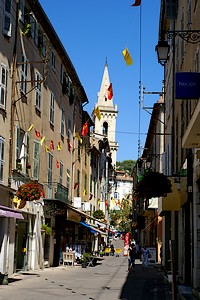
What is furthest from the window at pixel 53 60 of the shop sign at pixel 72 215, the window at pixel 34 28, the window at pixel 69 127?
the shop sign at pixel 72 215

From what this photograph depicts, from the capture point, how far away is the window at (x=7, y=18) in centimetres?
2155

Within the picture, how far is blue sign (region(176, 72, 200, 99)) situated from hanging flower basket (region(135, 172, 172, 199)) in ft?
15.5

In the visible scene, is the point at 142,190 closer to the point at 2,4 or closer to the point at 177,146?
the point at 177,146

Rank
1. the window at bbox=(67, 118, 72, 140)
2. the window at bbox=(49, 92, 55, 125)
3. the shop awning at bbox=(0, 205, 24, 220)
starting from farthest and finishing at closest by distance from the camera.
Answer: the window at bbox=(67, 118, 72, 140) < the window at bbox=(49, 92, 55, 125) < the shop awning at bbox=(0, 205, 24, 220)

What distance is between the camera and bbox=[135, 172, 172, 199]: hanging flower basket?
16703 millimetres

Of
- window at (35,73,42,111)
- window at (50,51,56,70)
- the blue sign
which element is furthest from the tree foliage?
the blue sign

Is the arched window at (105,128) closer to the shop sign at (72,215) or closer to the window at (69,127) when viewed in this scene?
the window at (69,127)

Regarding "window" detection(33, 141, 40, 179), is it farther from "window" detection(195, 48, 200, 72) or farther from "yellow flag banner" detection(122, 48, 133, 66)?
"window" detection(195, 48, 200, 72)

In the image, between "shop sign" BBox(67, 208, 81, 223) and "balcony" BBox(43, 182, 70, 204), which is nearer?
"balcony" BBox(43, 182, 70, 204)

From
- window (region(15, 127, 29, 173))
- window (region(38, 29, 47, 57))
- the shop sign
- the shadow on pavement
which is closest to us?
the shadow on pavement

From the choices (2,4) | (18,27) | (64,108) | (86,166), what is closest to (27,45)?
(18,27)

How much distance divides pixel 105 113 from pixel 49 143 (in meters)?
71.2

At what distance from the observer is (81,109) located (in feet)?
148

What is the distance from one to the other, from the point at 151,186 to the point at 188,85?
4.93 m
